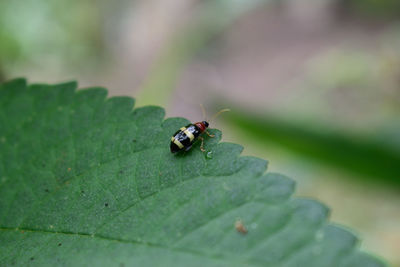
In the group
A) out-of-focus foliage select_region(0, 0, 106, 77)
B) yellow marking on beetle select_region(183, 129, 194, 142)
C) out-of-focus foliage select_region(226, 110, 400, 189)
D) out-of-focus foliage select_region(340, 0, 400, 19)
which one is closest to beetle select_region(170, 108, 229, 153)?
yellow marking on beetle select_region(183, 129, 194, 142)

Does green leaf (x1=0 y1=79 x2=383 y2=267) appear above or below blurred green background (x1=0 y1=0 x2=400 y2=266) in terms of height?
below

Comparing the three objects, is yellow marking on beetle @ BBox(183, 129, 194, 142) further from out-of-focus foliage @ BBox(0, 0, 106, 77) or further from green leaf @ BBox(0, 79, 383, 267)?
out-of-focus foliage @ BBox(0, 0, 106, 77)

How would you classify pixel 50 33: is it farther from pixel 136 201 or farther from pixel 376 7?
pixel 376 7

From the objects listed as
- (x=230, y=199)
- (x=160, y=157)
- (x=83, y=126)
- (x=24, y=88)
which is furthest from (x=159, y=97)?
(x=230, y=199)

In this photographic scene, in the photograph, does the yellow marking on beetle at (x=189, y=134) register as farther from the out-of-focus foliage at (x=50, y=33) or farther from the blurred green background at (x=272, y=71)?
the out-of-focus foliage at (x=50, y=33)

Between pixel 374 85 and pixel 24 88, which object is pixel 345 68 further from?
pixel 24 88

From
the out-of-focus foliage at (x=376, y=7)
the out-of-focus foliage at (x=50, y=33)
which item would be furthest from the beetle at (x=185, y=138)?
the out-of-focus foliage at (x=376, y=7)

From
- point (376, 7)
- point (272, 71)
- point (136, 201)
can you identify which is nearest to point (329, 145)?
point (136, 201)
